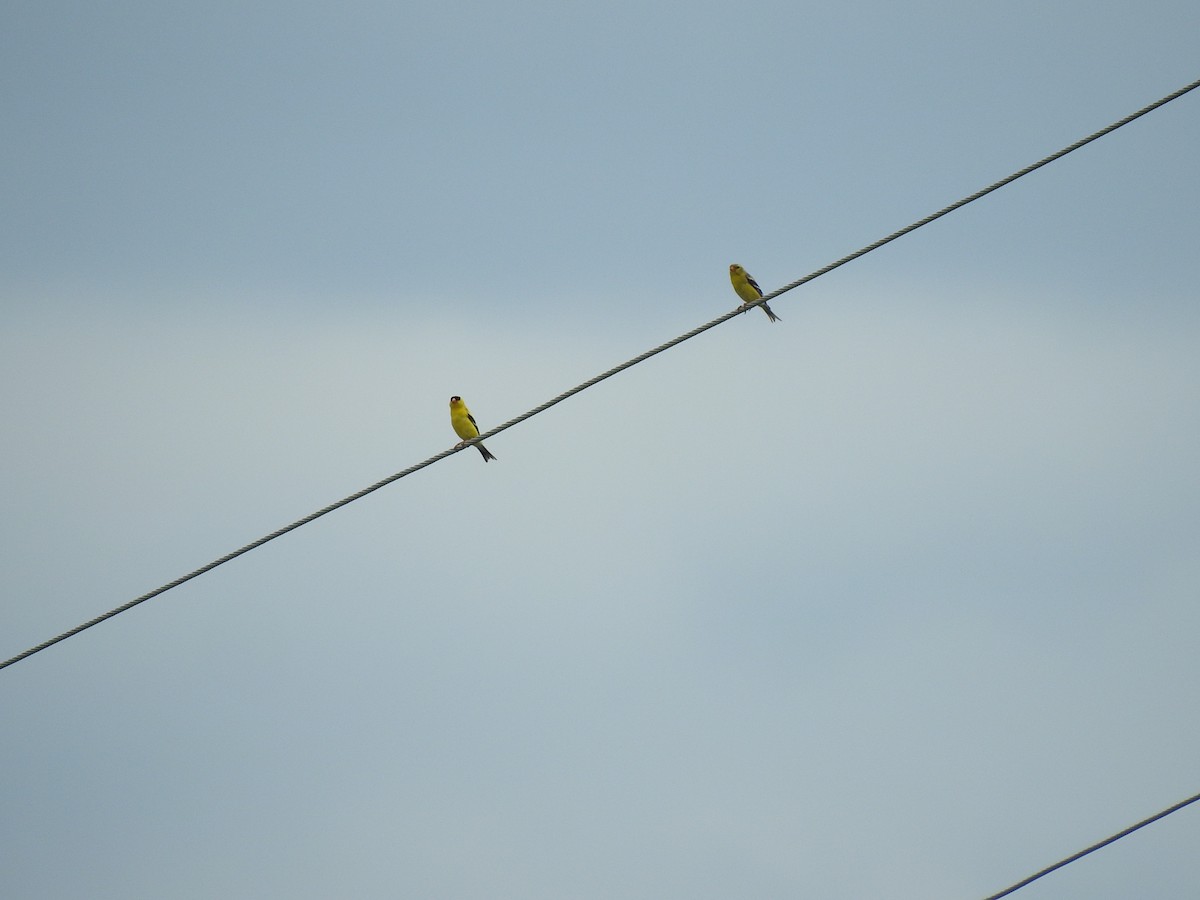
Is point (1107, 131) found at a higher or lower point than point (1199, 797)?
higher

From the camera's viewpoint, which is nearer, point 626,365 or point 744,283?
point 626,365

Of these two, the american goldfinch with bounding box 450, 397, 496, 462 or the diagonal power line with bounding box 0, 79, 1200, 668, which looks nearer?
the diagonal power line with bounding box 0, 79, 1200, 668

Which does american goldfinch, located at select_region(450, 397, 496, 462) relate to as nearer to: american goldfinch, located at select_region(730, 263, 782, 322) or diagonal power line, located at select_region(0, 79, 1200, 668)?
american goldfinch, located at select_region(730, 263, 782, 322)

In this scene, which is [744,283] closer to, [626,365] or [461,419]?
[461,419]

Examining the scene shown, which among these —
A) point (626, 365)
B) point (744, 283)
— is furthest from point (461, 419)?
point (626, 365)

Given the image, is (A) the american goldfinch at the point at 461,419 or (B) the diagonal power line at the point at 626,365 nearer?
(B) the diagonal power line at the point at 626,365

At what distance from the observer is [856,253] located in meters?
7.93

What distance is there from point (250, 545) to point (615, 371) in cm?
256

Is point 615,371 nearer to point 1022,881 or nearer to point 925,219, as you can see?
point 925,219

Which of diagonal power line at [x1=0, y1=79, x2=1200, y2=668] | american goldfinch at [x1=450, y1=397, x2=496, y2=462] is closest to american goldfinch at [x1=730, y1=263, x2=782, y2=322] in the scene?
american goldfinch at [x1=450, y1=397, x2=496, y2=462]

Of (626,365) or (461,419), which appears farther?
(461,419)

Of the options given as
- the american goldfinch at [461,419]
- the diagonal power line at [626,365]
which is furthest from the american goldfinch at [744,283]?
the diagonal power line at [626,365]

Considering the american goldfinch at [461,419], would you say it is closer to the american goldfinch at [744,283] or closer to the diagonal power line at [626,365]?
the american goldfinch at [744,283]

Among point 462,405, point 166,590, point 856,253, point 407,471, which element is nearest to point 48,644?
point 166,590
